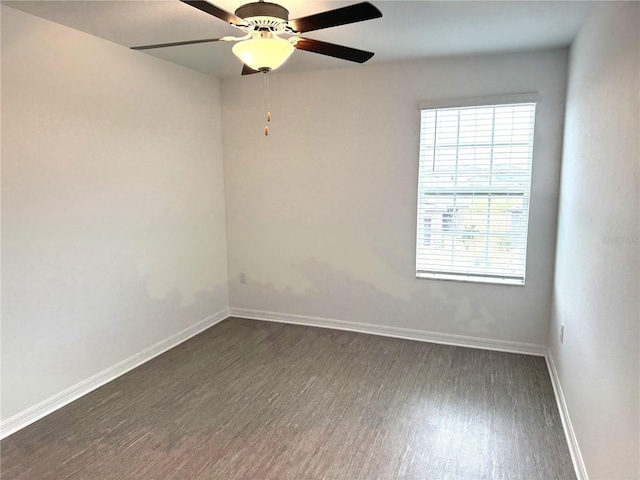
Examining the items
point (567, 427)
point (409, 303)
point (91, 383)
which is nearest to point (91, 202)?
point (91, 383)

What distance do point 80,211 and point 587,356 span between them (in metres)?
3.18

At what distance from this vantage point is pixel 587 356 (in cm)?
211

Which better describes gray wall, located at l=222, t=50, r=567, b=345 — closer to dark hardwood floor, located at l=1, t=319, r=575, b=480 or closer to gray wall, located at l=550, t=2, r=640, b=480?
dark hardwood floor, located at l=1, t=319, r=575, b=480

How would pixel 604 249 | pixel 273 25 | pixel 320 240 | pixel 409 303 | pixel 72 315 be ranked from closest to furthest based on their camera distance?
pixel 604 249
pixel 273 25
pixel 72 315
pixel 409 303
pixel 320 240

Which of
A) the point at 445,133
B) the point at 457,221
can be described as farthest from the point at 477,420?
the point at 445,133

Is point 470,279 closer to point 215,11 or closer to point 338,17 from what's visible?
point 338,17

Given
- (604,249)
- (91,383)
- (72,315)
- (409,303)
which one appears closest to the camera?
(604,249)

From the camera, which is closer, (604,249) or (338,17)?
(338,17)

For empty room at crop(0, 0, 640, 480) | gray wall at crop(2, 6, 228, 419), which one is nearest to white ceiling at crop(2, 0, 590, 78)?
empty room at crop(0, 0, 640, 480)

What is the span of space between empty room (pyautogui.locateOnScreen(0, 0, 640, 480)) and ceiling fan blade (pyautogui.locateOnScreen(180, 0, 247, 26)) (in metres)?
0.01

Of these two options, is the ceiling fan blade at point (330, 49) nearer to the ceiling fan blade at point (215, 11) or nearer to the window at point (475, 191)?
the ceiling fan blade at point (215, 11)

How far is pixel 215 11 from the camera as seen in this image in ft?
5.88

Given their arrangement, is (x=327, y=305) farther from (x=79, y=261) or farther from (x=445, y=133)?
(x=79, y=261)

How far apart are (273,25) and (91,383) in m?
2.71
